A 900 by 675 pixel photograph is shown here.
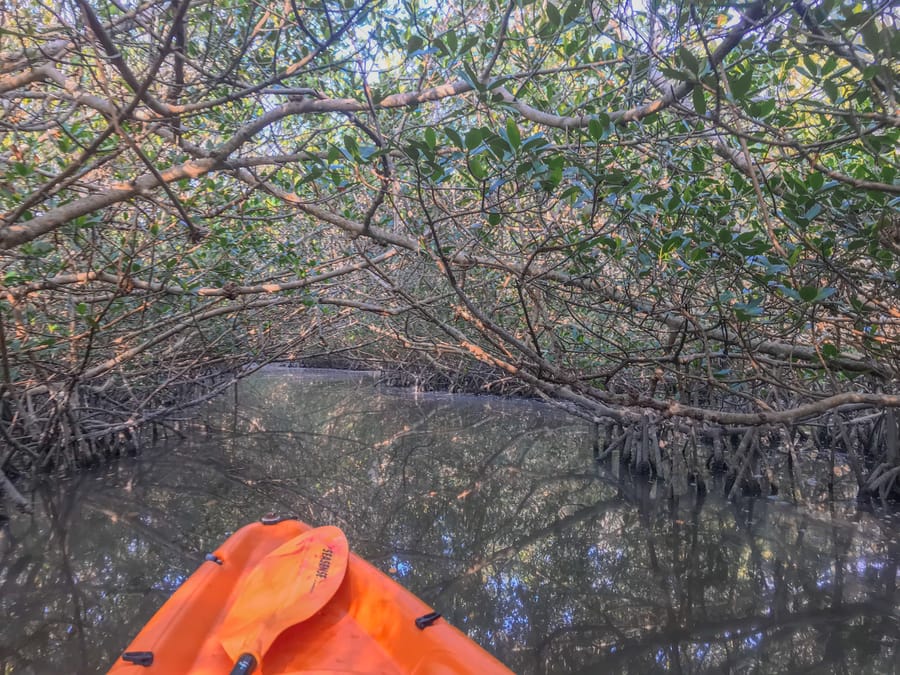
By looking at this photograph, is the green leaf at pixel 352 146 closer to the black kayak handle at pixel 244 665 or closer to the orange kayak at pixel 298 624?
the orange kayak at pixel 298 624

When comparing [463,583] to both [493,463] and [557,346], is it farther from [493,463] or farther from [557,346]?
[493,463]

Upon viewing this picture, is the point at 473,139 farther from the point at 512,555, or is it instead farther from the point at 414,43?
the point at 512,555

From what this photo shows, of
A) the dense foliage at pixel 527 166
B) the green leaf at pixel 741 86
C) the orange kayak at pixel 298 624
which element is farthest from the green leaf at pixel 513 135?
the orange kayak at pixel 298 624

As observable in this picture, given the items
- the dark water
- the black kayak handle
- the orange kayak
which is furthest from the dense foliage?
the black kayak handle

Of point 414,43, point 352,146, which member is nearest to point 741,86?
point 414,43

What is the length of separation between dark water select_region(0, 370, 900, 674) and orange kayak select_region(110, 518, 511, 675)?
780 mm

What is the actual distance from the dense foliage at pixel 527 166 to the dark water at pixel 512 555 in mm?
1074

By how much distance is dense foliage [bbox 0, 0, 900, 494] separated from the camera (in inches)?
82.5

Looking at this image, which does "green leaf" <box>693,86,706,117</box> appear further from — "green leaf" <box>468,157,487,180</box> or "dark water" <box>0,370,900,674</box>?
"dark water" <box>0,370,900,674</box>

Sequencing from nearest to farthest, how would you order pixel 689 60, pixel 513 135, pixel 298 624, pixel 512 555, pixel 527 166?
1. pixel 689 60
2. pixel 513 135
3. pixel 527 166
4. pixel 298 624
5. pixel 512 555

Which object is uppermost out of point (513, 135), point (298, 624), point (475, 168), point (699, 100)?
point (699, 100)

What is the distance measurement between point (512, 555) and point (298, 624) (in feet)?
7.48

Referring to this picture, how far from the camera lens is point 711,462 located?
22.0ft

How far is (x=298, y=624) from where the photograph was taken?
2291 mm
